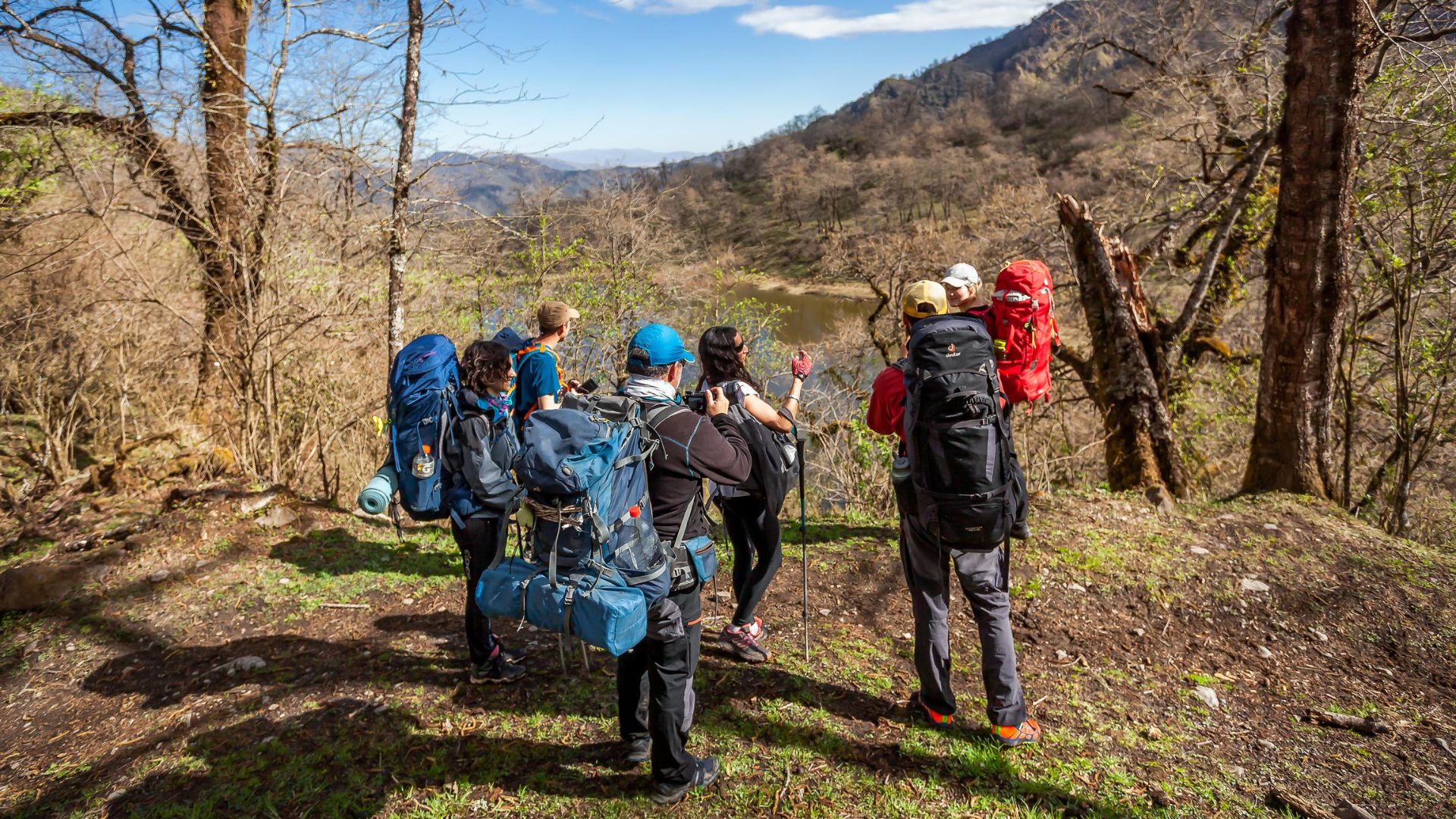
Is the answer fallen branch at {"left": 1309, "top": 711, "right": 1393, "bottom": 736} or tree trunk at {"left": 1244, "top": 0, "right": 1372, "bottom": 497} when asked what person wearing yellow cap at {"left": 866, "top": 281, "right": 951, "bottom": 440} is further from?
tree trunk at {"left": 1244, "top": 0, "right": 1372, "bottom": 497}

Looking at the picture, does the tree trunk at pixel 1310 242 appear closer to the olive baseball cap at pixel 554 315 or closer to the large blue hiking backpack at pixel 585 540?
the olive baseball cap at pixel 554 315

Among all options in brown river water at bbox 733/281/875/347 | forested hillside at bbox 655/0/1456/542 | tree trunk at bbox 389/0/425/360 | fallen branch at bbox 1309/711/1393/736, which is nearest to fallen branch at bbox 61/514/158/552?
tree trunk at bbox 389/0/425/360

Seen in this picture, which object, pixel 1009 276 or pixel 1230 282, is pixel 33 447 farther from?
pixel 1230 282

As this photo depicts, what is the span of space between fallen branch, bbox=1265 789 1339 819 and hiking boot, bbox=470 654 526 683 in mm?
3433

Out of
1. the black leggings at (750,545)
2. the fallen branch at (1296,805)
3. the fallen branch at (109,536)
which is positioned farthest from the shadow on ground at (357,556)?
the fallen branch at (1296,805)

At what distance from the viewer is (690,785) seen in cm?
287

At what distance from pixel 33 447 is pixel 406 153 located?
6438mm

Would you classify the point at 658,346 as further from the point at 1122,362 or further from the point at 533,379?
the point at 1122,362

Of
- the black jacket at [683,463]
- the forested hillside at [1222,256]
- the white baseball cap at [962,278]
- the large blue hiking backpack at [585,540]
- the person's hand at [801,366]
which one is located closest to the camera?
the large blue hiking backpack at [585,540]

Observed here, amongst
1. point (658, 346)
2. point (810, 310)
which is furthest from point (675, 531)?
point (810, 310)

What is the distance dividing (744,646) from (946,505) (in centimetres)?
162

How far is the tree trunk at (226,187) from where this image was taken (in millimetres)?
6508

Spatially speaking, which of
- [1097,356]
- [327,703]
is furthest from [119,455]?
[1097,356]

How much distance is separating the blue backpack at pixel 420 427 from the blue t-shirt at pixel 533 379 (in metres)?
0.46
